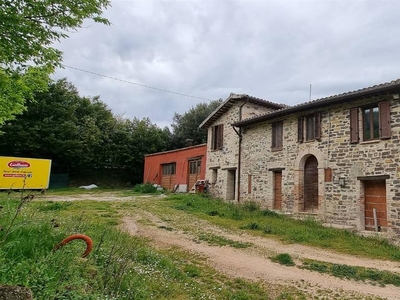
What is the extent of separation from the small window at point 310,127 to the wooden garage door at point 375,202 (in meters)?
2.82

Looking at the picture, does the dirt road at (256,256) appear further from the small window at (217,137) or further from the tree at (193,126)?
the tree at (193,126)

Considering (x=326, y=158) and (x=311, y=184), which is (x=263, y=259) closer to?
(x=326, y=158)

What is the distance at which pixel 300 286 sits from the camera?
562cm

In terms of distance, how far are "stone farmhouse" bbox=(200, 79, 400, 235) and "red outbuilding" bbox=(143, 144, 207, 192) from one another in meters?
3.85

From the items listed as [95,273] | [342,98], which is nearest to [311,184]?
[342,98]

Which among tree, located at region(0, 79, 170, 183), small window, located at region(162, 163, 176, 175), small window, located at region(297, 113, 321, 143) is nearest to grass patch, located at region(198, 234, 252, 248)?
small window, located at region(297, 113, 321, 143)

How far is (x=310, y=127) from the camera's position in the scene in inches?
524

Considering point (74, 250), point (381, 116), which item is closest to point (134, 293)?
point (74, 250)

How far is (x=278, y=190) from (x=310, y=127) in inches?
137

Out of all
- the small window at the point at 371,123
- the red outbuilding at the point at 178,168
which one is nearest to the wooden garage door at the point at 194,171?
the red outbuilding at the point at 178,168

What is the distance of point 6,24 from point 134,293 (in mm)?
4912

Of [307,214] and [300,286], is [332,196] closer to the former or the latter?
[307,214]

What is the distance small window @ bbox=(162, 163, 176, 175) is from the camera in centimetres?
2446

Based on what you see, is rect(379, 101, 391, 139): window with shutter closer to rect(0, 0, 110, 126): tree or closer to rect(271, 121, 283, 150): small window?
rect(271, 121, 283, 150): small window
